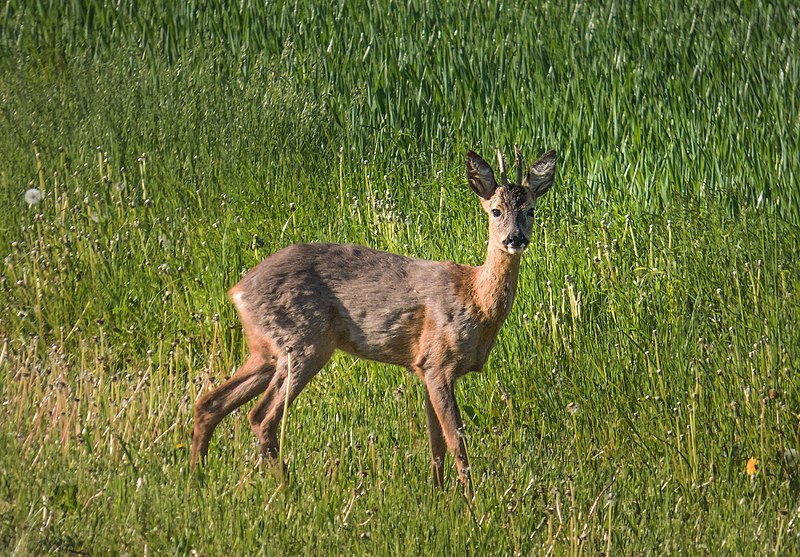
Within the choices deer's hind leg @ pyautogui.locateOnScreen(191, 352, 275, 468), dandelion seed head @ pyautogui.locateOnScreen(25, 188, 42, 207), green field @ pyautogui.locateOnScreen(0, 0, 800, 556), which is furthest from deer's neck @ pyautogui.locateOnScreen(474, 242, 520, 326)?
dandelion seed head @ pyautogui.locateOnScreen(25, 188, 42, 207)

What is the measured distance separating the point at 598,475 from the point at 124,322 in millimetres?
3360

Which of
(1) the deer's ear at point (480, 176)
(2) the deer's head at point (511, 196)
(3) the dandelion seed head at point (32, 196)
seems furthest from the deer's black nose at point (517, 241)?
(3) the dandelion seed head at point (32, 196)

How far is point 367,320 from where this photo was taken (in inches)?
245

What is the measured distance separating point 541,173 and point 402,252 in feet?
6.52

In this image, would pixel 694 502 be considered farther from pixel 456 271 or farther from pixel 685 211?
pixel 685 211

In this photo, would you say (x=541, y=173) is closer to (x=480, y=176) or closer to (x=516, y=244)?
(x=480, y=176)

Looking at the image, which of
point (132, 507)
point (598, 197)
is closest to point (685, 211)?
point (598, 197)

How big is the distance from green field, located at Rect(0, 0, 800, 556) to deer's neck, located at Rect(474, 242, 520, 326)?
0.64m

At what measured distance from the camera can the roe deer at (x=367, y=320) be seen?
6141 mm

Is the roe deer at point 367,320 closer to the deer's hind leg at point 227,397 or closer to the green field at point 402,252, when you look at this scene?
the deer's hind leg at point 227,397

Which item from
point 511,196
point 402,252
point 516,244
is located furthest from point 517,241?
point 402,252

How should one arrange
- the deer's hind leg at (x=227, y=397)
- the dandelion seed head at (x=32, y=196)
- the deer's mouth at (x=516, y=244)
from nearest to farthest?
1. the deer's mouth at (x=516, y=244)
2. the deer's hind leg at (x=227, y=397)
3. the dandelion seed head at (x=32, y=196)

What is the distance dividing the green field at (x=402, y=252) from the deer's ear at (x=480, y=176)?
3.41 feet

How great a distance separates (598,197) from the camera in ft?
28.8
